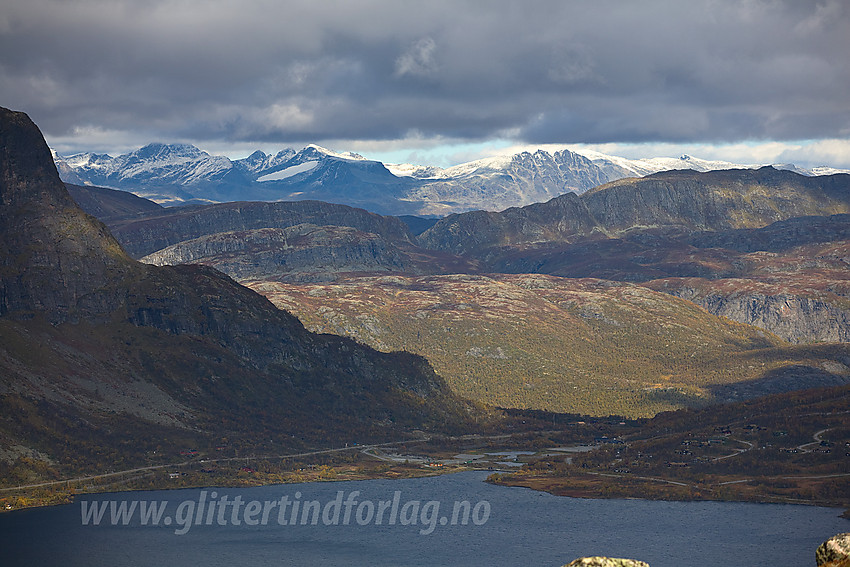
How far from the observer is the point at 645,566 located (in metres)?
84.1

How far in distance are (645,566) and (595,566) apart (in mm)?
6814

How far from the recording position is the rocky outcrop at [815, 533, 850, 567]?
8075 cm

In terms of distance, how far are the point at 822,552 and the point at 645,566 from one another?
41.7ft

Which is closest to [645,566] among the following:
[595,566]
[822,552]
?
[595,566]

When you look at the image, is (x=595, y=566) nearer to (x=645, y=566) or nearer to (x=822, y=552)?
(x=645, y=566)

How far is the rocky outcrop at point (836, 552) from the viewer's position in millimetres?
80750

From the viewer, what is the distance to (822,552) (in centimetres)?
8231

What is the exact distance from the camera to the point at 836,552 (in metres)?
81.5

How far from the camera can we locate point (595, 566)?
260 feet
